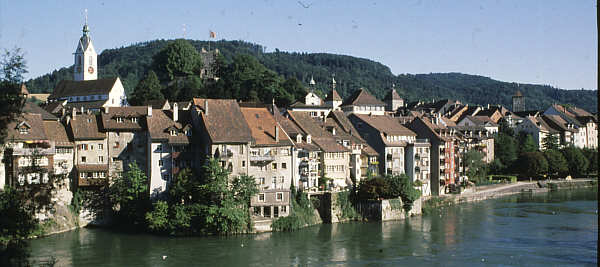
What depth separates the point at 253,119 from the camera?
54.8m

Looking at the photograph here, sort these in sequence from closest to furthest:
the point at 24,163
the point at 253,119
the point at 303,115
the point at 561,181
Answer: the point at 24,163 < the point at 253,119 < the point at 303,115 < the point at 561,181

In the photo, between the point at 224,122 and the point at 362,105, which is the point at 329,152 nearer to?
the point at 224,122

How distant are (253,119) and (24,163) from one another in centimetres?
1700

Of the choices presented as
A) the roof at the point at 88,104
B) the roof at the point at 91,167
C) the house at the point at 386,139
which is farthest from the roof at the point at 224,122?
the roof at the point at 88,104

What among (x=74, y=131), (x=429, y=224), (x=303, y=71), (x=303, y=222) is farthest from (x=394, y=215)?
(x=303, y=71)

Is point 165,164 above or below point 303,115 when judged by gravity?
below

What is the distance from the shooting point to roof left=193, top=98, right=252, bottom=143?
50312 mm

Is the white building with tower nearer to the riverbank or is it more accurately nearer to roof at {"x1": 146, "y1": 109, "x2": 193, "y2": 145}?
roof at {"x1": 146, "y1": 109, "x2": 193, "y2": 145}

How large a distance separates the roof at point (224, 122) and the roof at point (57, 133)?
964 cm

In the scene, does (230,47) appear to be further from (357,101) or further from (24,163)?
(24,163)

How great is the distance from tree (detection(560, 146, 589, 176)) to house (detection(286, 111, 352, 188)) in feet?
142

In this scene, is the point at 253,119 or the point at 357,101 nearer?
the point at 253,119

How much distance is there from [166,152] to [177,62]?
157 feet

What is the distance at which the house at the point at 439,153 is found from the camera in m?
69.8
